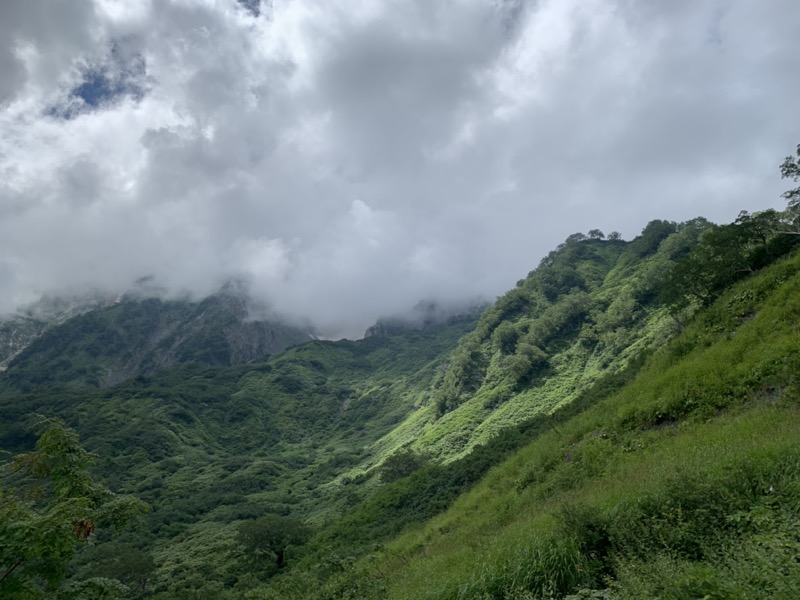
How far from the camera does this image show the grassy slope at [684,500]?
27.5ft

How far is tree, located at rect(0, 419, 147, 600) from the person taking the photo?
8258 millimetres

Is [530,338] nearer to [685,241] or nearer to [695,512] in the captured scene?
[685,241]

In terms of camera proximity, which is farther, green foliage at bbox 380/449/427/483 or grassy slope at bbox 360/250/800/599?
green foliage at bbox 380/449/427/483

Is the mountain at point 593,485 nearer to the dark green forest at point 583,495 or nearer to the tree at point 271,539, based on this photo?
the dark green forest at point 583,495

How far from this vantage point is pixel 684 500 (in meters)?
11.2

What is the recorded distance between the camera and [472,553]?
48.3 ft

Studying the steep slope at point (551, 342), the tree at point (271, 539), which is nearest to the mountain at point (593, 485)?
the tree at point (271, 539)

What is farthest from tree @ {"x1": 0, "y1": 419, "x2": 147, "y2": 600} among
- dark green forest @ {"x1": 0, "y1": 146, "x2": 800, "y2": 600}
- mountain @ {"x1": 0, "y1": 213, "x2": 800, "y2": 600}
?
mountain @ {"x1": 0, "y1": 213, "x2": 800, "y2": 600}

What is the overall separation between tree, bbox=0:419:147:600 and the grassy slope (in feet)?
28.7

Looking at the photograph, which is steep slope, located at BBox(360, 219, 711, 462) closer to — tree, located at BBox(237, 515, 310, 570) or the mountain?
the mountain

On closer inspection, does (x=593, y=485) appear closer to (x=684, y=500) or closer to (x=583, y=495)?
(x=583, y=495)

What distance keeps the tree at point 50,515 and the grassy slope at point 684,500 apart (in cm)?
874

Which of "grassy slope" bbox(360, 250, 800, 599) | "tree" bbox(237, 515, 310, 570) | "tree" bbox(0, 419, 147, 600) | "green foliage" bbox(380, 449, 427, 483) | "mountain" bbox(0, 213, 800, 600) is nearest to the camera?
"tree" bbox(0, 419, 147, 600)

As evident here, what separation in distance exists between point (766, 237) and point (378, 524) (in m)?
54.3
